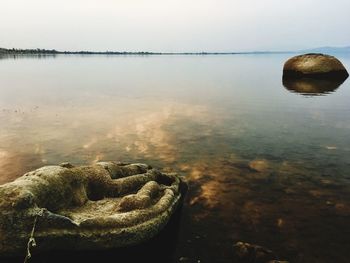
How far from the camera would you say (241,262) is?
7535mm

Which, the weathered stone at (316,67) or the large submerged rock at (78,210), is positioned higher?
the weathered stone at (316,67)

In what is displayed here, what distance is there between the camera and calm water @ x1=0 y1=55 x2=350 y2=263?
28.3 feet

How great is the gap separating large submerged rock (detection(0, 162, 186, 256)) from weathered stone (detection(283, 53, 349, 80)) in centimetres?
4127

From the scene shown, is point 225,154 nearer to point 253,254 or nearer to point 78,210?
point 253,254

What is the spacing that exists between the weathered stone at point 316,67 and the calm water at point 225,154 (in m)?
15.7

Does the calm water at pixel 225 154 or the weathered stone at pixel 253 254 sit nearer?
the weathered stone at pixel 253 254

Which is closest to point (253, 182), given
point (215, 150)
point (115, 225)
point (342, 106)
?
point (215, 150)

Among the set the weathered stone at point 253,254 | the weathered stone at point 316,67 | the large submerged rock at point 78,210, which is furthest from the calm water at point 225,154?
the weathered stone at point 316,67

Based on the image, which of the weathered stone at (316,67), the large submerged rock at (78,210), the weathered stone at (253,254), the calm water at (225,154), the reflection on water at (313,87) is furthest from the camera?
the weathered stone at (316,67)

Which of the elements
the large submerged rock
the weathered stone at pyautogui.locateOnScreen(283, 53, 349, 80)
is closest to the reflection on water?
the weathered stone at pyautogui.locateOnScreen(283, 53, 349, 80)

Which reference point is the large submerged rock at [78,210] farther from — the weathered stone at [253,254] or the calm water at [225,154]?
the weathered stone at [253,254]

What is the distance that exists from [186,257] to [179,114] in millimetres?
17126

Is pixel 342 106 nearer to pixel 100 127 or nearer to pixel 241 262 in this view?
pixel 100 127

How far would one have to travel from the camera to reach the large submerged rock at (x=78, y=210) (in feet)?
23.0
